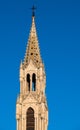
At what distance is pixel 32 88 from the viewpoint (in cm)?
11638

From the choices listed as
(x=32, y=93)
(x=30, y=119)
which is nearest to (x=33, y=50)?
(x=32, y=93)

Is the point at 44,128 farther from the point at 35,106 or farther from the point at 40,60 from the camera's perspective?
the point at 40,60

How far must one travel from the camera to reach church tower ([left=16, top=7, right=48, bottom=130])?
373ft

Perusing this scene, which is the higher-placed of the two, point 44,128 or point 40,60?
point 40,60

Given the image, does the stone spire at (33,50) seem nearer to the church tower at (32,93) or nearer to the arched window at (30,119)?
the church tower at (32,93)

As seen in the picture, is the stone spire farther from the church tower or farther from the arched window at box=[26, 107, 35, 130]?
the arched window at box=[26, 107, 35, 130]

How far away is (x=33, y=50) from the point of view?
4697 inches

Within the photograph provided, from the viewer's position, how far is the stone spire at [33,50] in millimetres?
118250

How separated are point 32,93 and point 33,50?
7.07 metres

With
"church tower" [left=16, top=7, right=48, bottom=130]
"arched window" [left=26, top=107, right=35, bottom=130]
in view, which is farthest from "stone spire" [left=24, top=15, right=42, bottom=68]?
"arched window" [left=26, top=107, right=35, bottom=130]

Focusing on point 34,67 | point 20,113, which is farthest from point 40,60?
point 20,113

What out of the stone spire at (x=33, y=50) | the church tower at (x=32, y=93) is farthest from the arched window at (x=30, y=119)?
the stone spire at (x=33, y=50)

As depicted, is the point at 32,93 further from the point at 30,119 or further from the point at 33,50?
the point at 33,50

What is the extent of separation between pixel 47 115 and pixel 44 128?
12.1ft
